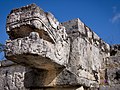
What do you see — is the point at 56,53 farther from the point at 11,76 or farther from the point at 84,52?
the point at 11,76

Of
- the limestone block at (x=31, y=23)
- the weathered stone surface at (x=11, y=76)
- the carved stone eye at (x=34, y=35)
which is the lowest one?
the weathered stone surface at (x=11, y=76)

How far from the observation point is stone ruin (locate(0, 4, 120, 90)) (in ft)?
8.98

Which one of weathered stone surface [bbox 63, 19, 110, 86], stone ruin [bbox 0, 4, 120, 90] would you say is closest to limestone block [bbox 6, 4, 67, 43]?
stone ruin [bbox 0, 4, 120, 90]

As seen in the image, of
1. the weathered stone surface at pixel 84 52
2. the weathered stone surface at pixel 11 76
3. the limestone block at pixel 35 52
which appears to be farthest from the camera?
the weathered stone surface at pixel 11 76

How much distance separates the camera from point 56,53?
2975 mm

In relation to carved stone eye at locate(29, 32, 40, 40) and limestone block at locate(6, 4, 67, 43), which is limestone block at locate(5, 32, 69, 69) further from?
limestone block at locate(6, 4, 67, 43)

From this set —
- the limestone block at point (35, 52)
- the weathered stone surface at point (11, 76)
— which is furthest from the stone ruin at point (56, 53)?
the weathered stone surface at point (11, 76)

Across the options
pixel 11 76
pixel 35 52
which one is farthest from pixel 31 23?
pixel 11 76

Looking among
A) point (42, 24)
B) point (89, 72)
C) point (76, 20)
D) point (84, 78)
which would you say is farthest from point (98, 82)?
point (42, 24)

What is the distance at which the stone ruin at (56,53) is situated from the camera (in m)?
2.74

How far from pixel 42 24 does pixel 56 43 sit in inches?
15.6

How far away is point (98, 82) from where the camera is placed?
370 centimetres

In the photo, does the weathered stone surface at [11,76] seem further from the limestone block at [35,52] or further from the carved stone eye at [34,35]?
the carved stone eye at [34,35]

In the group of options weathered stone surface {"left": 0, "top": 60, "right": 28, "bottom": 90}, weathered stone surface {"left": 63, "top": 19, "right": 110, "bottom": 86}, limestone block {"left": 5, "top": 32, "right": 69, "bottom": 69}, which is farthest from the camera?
weathered stone surface {"left": 0, "top": 60, "right": 28, "bottom": 90}
